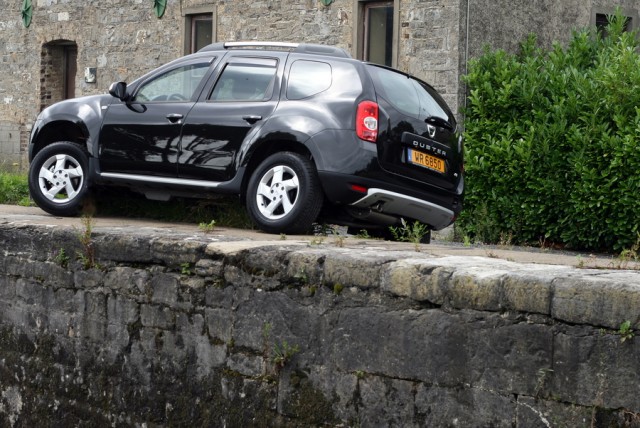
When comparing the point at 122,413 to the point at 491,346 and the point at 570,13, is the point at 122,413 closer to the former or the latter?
the point at 491,346

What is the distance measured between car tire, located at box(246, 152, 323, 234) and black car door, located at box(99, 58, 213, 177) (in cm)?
A: 89

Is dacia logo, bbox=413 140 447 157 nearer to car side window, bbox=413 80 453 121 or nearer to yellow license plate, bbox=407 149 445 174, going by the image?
yellow license plate, bbox=407 149 445 174

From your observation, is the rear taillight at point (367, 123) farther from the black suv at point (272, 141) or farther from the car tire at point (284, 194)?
the car tire at point (284, 194)

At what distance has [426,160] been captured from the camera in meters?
8.81

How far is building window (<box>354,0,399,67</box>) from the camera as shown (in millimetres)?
16953

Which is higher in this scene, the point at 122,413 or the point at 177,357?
the point at 177,357

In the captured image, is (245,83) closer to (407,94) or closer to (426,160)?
(407,94)

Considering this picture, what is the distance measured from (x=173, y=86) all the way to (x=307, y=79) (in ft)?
4.09

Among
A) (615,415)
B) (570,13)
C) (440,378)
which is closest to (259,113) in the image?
(440,378)

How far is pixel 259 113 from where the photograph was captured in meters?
8.77

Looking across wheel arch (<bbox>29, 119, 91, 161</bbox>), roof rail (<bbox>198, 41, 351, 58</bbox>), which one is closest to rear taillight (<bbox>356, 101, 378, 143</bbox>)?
roof rail (<bbox>198, 41, 351, 58</bbox>)

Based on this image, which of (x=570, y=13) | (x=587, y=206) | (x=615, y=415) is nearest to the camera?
(x=615, y=415)

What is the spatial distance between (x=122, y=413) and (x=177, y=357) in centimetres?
63

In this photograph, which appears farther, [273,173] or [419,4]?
[419,4]
